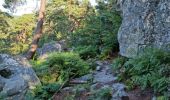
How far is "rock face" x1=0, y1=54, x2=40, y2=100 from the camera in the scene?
9.46m

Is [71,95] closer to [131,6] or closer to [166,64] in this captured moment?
[166,64]

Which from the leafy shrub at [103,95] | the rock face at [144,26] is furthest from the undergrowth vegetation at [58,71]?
the rock face at [144,26]

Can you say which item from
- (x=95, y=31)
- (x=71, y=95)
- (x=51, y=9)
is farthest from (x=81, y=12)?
(x=71, y=95)

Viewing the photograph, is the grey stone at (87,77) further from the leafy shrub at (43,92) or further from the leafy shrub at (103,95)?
the leafy shrub at (103,95)

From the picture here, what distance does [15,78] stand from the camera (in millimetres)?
9945

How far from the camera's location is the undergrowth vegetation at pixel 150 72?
25.7ft

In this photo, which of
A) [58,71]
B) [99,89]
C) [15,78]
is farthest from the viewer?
[58,71]

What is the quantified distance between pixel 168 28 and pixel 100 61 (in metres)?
3.97

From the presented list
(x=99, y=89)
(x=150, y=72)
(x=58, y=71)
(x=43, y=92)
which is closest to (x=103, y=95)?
(x=99, y=89)

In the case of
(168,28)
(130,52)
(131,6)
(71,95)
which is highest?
(131,6)

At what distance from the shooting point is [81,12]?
3098 centimetres

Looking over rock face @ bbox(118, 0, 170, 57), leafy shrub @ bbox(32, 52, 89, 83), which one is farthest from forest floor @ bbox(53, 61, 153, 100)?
rock face @ bbox(118, 0, 170, 57)

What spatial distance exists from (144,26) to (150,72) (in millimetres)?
2741

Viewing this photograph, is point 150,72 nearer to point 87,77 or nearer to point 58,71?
point 87,77
